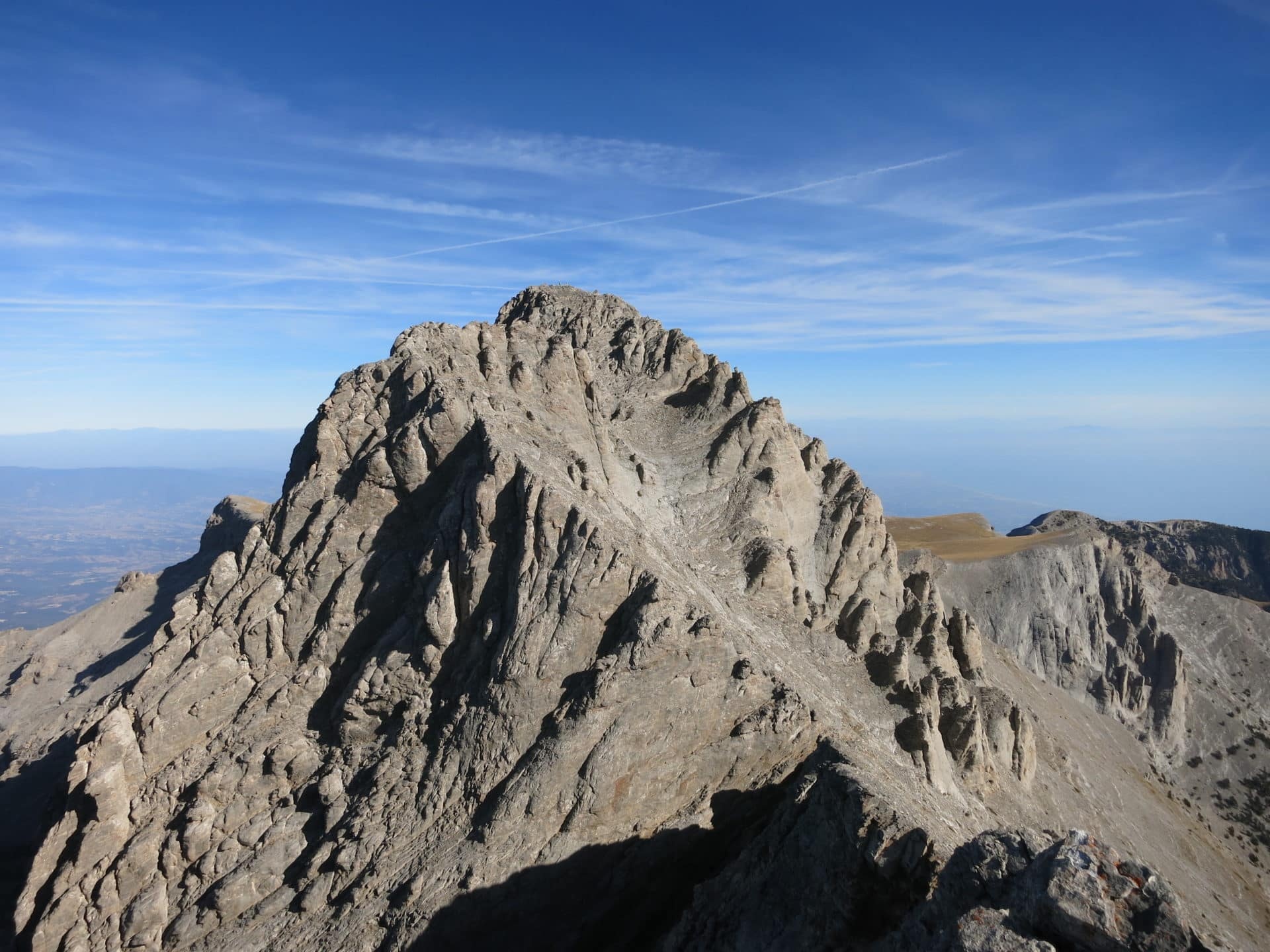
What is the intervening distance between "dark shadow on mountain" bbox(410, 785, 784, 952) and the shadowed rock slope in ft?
0.33

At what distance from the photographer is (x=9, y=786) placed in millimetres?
42000

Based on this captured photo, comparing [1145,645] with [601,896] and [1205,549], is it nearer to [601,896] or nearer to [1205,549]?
[601,896]

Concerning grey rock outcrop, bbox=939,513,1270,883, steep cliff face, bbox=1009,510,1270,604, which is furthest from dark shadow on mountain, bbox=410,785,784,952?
steep cliff face, bbox=1009,510,1270,604

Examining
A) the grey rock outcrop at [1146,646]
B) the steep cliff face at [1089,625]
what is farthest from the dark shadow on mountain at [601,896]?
the steep cliff face at [1089,625]

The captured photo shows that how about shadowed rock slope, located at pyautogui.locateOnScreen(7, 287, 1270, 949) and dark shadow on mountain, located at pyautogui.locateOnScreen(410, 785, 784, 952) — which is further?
dark shadow on mountain, located at pyautogui.locateOnScreen(410, 785, 784, 952)

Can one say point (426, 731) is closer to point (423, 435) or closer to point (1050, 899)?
point (423, 435)

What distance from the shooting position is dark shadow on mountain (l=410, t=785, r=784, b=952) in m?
22.7

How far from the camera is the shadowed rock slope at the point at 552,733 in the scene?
19.6 metres

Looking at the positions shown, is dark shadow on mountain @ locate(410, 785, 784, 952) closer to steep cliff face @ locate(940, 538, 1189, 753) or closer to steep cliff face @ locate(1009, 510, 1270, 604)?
steep cliff face @ locate(940, 538, 1189, 753)

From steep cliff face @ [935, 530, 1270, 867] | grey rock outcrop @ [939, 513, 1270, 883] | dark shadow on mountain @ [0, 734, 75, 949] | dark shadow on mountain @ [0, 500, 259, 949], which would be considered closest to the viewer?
dark shadow on mountain @ [0, 734, 75, 949]

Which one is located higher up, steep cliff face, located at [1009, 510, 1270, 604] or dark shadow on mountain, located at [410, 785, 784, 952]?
steep cliff face, located at [1009, 510, 1270, 604]

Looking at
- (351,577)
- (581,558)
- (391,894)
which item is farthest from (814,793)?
(351,577)

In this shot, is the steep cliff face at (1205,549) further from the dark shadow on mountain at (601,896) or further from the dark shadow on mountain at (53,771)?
the dark shadow on mountain at (53,771)

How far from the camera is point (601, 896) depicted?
78.0 ft
